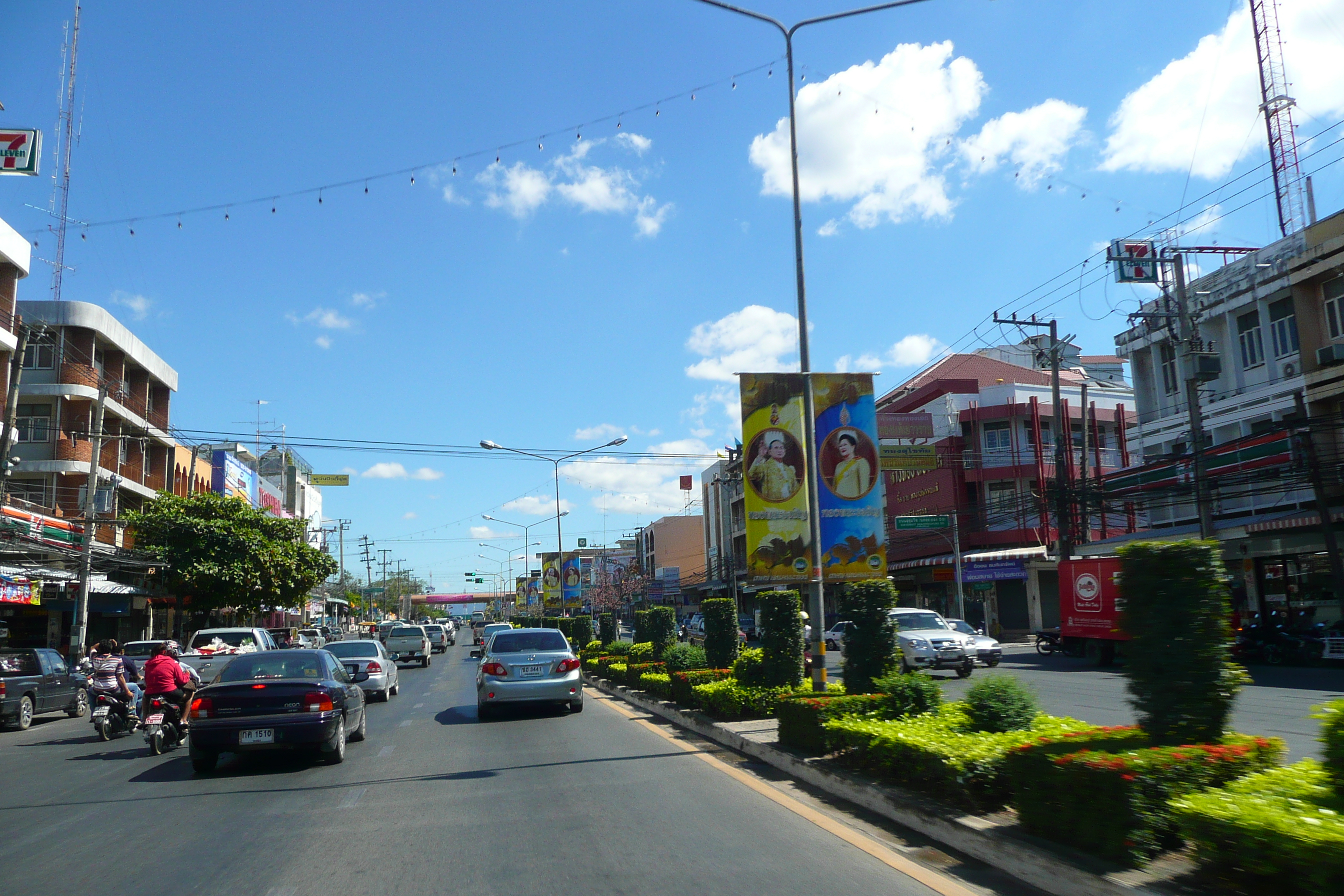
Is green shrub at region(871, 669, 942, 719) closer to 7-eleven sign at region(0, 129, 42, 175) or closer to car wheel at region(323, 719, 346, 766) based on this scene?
car wheel at region(323, 719, 346, 766)

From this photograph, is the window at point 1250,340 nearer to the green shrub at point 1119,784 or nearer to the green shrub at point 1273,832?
the green shrub at point 1119,784

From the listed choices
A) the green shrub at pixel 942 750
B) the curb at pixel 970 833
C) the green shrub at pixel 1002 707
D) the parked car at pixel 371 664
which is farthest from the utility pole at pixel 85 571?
the green shrub at pixel 1002 707

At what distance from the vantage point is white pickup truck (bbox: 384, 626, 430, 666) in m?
38.5

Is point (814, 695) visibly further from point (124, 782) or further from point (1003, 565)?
point (1003, 565)

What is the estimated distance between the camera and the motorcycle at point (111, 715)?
1586 cm

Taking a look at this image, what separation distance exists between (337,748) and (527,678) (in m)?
5.04

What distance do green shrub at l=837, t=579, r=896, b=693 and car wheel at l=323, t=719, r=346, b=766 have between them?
6001mm

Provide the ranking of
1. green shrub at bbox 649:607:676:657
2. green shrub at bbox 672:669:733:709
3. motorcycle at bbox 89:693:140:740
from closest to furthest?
1. green shrub at bbox 672:669:733:709
2. motorcycle at bbox 89:693:140:740
3. green shrub at bbox 649:607:676:657

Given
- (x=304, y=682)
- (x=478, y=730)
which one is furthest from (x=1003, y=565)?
(x=304, y=682)

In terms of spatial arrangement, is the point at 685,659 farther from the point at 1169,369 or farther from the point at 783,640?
the point at 1169,369

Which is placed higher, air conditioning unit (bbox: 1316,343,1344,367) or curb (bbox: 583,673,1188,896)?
air conditioning unit (bbox: 1316,343,1344,367)

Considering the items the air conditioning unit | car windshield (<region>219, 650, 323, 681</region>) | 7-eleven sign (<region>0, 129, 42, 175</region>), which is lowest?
car windshield (<region>219, 650, 323, 681</region>)

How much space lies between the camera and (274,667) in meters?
12.0

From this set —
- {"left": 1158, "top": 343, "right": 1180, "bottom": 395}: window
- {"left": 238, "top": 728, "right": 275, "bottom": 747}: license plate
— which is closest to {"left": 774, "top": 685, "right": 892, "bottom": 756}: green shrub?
{"left": 238, "top": 728, "right": 275, "bottom": 747}: license plate
